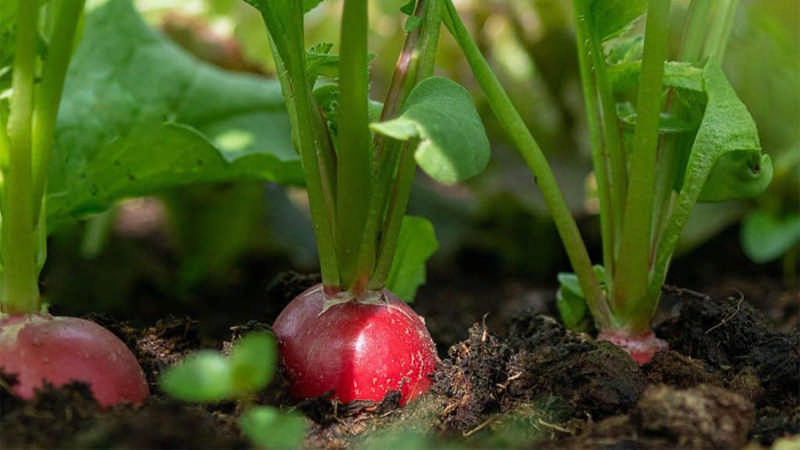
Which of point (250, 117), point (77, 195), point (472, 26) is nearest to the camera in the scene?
point (77, 195)

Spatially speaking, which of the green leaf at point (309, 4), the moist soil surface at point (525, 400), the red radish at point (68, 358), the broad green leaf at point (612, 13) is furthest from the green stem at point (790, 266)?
the red radish at point (68, 358)

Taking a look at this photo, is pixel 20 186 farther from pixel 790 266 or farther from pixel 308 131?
pixel 790 266

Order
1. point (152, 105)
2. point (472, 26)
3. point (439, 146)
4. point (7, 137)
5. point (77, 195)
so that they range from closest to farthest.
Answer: point (439, 146)
point (7, 137)
point (77, 195)
point (152, 105)
point (472, 26)

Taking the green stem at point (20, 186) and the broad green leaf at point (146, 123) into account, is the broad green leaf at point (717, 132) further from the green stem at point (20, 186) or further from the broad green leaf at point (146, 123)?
the green stem at point (20, 186)

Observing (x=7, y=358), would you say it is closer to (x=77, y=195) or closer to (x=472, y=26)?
(x=77, y=195)

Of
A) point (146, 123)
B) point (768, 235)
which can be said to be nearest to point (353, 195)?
point (146, 123)

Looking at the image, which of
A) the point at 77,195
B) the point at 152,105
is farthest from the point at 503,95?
the point at 152,105

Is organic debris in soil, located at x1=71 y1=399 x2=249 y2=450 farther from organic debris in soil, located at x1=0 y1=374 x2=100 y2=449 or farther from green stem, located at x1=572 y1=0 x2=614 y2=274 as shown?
green stem, located at x1=572 y1=0 x2=614 y2=274
